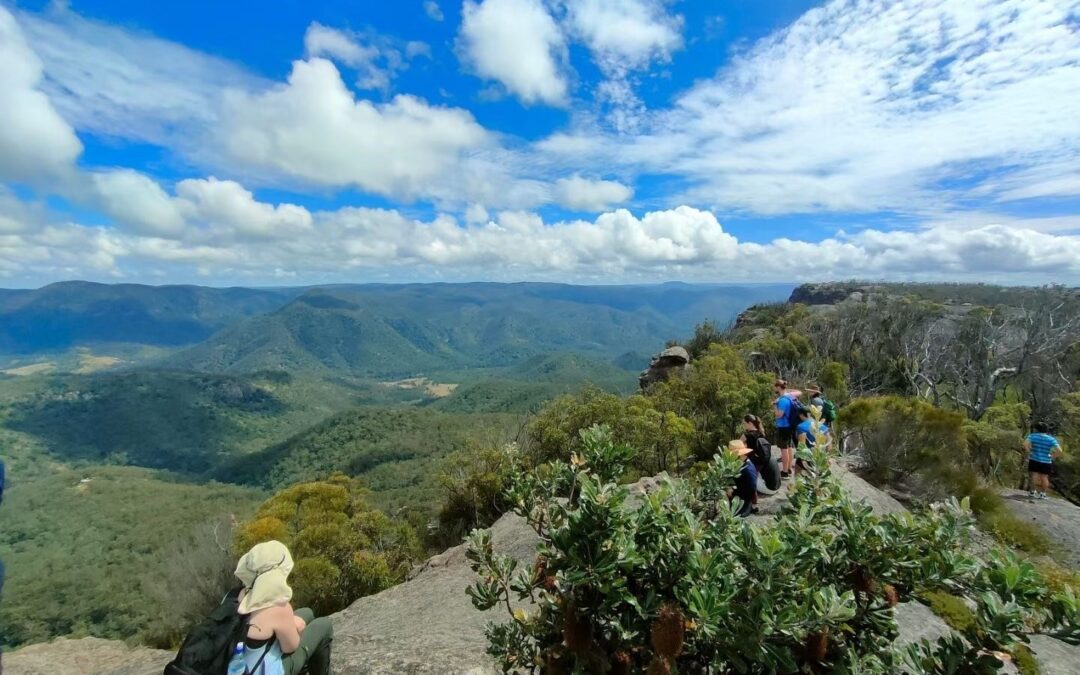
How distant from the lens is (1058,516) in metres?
12.9

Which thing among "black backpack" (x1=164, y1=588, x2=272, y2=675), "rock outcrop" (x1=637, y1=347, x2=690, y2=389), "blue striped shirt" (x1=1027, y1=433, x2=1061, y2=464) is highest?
"black backpack" (x1=164, y1=588, x2=272, y2=675)

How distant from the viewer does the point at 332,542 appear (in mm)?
20594

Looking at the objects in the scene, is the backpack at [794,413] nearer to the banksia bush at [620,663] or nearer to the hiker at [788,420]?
the hiker at [788,420]

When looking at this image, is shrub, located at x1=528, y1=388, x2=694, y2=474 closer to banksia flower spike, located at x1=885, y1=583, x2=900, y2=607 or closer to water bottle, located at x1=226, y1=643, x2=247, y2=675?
water bottle, located at x1=226, y1=643, x2=247, y2=675

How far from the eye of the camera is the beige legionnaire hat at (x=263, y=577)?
14.8 ft

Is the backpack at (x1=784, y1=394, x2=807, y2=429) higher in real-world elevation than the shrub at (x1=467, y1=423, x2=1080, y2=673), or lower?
lower

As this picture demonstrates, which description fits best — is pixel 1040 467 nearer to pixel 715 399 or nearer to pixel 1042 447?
pixel 1042 447

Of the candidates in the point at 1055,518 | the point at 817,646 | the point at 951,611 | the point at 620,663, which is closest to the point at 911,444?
the point at 1055,518

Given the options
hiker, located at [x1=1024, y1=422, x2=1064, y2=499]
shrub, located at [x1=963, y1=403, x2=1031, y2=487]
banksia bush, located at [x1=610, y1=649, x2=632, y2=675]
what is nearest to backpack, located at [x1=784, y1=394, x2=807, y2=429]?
hiker, located at [x1=1024, y1=422, x2=1064, y2=499]

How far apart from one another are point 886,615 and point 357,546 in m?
22.1


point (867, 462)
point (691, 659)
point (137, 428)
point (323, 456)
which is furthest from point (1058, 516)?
point (137, 428)

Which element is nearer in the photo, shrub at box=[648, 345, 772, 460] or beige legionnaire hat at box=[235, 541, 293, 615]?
beige legionnaire hat at box=[235, 541, 293, 615]

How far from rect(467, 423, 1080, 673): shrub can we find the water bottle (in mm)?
2649

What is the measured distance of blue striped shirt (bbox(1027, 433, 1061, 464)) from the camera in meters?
14.2
